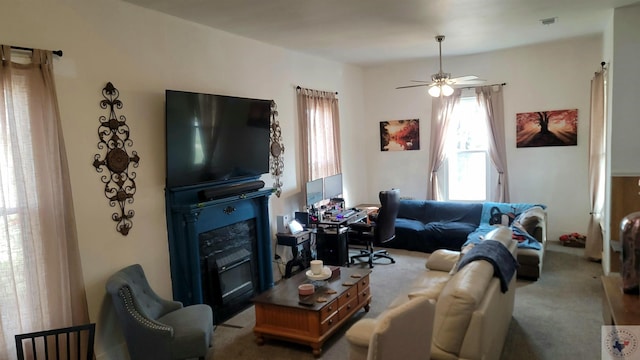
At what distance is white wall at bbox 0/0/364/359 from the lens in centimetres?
303

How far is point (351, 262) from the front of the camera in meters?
5.93

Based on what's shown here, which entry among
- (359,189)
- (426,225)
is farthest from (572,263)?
(359,189)

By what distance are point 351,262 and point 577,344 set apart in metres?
3.02

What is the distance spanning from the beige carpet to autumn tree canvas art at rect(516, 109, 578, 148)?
1917mm

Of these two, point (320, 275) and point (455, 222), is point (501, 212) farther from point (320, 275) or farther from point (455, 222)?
point (320, 275)

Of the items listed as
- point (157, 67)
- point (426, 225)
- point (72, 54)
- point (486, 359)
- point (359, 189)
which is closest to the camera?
point (486, 359)

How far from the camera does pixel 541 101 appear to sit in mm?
6410

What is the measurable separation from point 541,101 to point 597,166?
1387 mm

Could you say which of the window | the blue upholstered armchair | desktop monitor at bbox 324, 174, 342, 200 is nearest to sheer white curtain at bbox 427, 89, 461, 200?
the window

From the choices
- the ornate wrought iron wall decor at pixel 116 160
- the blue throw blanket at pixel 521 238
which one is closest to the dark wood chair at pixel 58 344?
the ornate wrought iron wall decor at pixel 116 160

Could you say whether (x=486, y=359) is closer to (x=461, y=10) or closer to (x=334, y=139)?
(x=461, y=10)

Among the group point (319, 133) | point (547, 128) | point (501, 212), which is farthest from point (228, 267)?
point (547, 128)

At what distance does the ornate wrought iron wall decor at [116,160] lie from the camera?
3.31m

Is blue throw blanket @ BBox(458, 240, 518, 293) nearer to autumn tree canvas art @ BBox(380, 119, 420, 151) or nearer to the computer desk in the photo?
the computer desk
